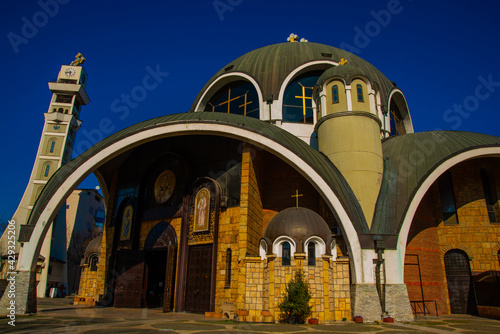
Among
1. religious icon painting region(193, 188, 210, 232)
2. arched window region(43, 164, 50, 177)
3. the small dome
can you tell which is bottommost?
the small dome

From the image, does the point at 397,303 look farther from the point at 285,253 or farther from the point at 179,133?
the point at 179,133

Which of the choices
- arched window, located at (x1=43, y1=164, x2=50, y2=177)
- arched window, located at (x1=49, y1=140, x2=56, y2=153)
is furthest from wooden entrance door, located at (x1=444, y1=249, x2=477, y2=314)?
arched window, located at (x1=49, y1=140, x2=56, y2=153)

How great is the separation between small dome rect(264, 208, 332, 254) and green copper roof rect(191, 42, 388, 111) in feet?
25.6

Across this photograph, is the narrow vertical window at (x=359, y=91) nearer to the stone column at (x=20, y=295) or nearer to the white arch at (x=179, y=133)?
the white arch at (x=179, y=133)

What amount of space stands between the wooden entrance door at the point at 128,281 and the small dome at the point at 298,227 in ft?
18.9

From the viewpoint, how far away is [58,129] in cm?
2980

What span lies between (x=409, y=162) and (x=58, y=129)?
89.2 ft

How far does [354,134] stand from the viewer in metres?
13.2

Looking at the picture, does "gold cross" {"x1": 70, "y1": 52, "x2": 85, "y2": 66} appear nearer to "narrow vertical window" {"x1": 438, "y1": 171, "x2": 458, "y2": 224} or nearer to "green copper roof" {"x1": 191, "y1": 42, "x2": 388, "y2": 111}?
"green copper roof" {"x1": 191, "y1": 42, "x2": 388, "y2": 111}

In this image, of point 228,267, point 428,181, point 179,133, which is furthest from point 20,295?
point 428,181

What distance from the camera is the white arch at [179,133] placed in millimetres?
10805

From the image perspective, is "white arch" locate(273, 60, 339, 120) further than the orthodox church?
Yes

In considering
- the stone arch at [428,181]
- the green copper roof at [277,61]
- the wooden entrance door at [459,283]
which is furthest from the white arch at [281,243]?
the green copper roof at [277,61]

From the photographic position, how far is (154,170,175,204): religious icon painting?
14.3 meters
